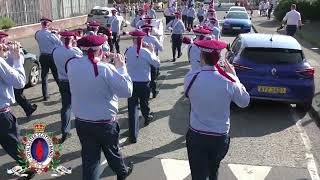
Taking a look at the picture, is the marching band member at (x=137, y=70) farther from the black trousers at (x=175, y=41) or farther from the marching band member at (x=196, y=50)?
the black trousers at (x=175, y=41)

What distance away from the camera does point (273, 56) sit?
968cm

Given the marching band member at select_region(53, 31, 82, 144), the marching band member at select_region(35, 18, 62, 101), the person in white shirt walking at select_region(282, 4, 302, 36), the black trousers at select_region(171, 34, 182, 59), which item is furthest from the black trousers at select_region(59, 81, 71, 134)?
the person in white shirt walking at select_region(282, 4, 302, 36)

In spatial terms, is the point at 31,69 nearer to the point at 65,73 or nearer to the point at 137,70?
the point at 65,73

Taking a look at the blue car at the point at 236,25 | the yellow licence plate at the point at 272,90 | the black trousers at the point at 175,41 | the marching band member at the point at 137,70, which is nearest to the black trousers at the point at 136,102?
the marching band member at the point at 137,70

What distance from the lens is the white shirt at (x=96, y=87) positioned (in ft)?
15.9

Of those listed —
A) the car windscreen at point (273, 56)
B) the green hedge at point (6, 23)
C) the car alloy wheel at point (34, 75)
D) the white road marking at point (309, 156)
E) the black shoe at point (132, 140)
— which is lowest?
the white road marking at point (309, 156)

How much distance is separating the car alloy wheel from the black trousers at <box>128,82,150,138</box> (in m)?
4.72

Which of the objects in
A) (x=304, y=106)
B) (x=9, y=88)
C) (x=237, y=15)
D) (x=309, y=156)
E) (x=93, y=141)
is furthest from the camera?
(x=237, y=15)

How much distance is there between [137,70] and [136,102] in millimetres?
544

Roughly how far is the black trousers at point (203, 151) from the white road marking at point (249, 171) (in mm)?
1810

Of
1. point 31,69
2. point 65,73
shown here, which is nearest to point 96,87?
point 65,73

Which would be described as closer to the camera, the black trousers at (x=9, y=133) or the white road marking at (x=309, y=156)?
the black trousers at (x=9, y=133)

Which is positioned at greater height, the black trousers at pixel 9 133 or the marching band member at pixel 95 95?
the marching band member at pixel 95 95

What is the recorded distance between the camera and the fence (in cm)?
2506
